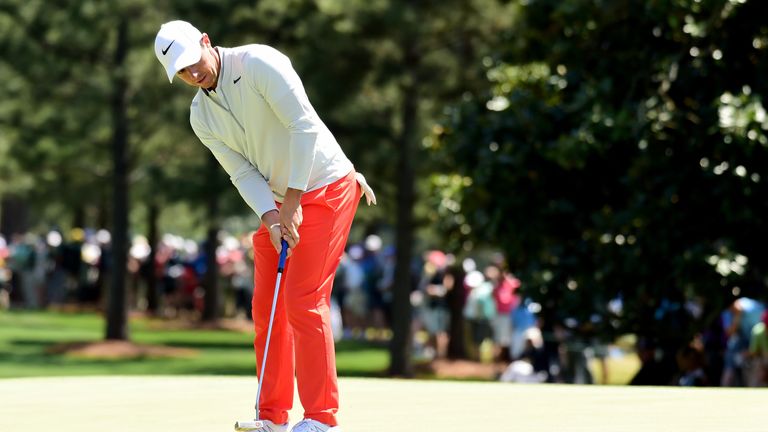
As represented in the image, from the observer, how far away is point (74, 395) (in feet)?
27.3

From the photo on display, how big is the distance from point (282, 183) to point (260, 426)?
3.35 ft

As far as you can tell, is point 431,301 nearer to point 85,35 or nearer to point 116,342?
point 116,342

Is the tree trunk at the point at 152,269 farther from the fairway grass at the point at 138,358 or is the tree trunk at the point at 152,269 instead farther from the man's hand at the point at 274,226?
the man's hand at the point at 274,226

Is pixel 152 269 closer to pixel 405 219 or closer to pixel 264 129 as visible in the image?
pixel 405 219

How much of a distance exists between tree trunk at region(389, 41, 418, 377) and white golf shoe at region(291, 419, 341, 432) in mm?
14492

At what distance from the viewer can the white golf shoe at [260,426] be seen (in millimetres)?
6223

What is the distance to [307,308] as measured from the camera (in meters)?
6.20

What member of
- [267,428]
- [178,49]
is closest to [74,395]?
[267,428]

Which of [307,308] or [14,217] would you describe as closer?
[307,308]

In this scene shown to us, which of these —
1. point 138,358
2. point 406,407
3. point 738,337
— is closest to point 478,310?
point 138,358

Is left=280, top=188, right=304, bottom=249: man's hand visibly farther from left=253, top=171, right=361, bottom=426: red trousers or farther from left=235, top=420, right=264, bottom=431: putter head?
left=235, top=420, right=264, bottom=431: putter head

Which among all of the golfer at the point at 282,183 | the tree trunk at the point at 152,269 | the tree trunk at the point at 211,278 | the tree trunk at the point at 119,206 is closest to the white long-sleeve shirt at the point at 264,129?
the golfer at the point at 282,183

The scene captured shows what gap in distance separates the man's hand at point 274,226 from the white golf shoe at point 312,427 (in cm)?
69

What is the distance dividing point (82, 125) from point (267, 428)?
64.9 ft
